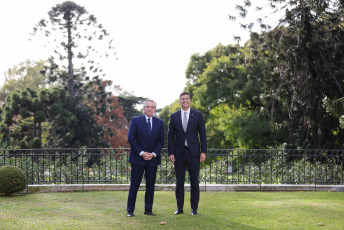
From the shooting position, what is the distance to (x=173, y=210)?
7707mm

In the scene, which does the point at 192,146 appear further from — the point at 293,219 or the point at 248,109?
the point at 248,109

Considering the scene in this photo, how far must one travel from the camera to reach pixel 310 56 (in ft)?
55.9

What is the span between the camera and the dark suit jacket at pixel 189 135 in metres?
7.12

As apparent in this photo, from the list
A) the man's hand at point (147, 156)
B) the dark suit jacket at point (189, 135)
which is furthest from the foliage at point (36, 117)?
the man's hand at point (147, 156)

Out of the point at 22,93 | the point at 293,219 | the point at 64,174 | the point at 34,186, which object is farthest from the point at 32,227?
the point at 22,93

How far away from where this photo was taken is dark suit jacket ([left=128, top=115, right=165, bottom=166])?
7.05 metres

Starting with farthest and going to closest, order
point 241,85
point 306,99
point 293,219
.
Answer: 1. point 241,85
2. point 306,99
3. point 293,219

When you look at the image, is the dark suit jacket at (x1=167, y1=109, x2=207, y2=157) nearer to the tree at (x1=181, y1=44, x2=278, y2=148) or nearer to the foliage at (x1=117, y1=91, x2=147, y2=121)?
the tree at (x1=181, y1=44, x2=278, y2=148)

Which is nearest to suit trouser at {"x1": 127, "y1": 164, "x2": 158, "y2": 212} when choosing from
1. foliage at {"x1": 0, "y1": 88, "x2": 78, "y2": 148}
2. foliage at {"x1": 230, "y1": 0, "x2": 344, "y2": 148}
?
foliage at {"x1": 230, "y1": 0, "x2": 344, "y2": 148}

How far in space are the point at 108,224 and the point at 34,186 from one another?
16.5 feet

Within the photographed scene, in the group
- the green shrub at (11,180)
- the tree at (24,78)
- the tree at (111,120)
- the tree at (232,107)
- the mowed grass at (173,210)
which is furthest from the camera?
the tree at (24,78)

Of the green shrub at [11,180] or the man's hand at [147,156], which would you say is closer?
the man's hand at [147,156]

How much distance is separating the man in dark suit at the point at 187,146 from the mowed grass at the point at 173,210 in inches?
17.3

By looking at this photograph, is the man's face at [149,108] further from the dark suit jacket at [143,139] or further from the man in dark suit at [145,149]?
the dark suit jacket at [143,139]
